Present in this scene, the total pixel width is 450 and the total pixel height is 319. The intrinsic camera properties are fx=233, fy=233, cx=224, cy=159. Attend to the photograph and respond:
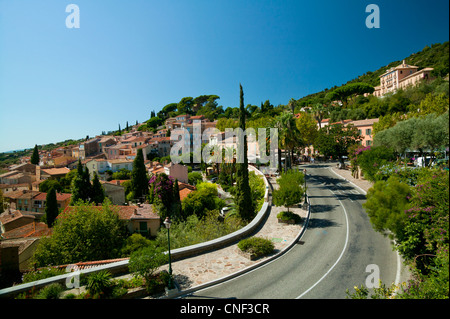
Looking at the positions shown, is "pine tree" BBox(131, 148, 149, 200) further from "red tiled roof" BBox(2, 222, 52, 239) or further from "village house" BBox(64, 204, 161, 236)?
"red tiled roof" BBox(2, 222, 52, 239)

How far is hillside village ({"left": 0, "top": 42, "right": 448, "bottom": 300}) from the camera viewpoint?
28984mm

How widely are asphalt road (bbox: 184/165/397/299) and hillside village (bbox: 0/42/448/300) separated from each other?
12.9m

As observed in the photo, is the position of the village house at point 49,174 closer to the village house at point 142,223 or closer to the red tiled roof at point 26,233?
the red tiled roof at point 26,233

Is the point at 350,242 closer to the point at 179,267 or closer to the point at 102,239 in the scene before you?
the point at 179,267

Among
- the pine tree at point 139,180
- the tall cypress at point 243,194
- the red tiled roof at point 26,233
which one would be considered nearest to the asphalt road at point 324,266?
the tall cypress at point 243,194

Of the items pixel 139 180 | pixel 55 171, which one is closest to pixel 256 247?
pixel 139 180

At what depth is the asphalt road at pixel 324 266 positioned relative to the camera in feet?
33.1

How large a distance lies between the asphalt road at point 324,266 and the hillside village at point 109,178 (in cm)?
1287

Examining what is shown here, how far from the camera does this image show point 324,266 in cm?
1230

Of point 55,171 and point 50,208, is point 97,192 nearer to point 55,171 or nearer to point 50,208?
point 50,208

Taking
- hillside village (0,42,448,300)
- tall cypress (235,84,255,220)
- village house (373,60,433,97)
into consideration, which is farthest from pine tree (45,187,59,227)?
village house (373,60,433,97)
